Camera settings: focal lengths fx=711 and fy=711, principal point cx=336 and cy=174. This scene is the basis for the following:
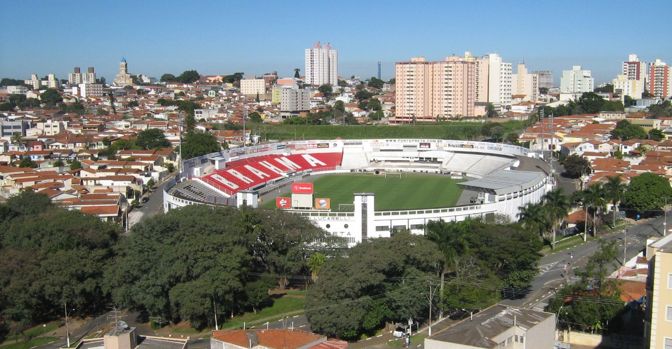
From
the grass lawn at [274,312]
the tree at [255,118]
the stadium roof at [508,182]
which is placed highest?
the tree at [255,118]

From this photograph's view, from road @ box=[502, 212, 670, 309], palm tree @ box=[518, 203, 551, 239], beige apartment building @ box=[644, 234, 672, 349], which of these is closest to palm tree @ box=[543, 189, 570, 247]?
palm tree @ box=[518, 203, 551, 239]

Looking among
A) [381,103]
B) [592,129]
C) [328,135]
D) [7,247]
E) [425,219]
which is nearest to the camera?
[7,247]

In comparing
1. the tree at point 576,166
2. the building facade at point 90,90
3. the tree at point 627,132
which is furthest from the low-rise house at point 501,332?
the building facade at point 90,90

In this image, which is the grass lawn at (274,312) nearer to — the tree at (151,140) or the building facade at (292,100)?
the tree at (151,140)

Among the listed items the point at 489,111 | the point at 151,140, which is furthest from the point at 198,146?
the point at 489,111

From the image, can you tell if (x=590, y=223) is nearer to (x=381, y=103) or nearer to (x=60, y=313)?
(x=60, y=313)

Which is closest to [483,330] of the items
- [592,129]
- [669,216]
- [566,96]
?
[669,216]

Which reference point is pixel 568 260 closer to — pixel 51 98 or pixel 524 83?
pixel 51 98
